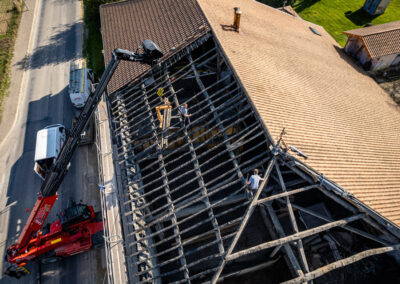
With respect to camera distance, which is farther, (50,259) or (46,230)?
(46,230)

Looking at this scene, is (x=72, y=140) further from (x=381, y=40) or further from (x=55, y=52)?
(x=381, y=40)

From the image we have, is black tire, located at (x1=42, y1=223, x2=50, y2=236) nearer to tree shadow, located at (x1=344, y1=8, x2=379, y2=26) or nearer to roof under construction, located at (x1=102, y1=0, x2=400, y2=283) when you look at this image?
roof under construction, located at (x1=102, y1=0, x2=400, y2=283)

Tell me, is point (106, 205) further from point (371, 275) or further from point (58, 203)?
point (371, 275)

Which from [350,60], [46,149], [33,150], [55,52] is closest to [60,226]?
[46,149]

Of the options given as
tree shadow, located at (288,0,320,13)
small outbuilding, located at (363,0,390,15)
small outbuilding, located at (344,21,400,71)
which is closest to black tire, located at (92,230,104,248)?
small outbuilding, located at (344,21,400,71)

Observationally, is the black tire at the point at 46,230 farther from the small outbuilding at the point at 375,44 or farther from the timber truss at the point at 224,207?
the small outbuilding at the point at 375,44

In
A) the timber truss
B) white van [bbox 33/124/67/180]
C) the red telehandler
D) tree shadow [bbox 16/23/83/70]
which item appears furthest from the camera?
tree shadow [bbox 16/23/83/70]

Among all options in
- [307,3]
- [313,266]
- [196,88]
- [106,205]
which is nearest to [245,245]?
[313,266]
